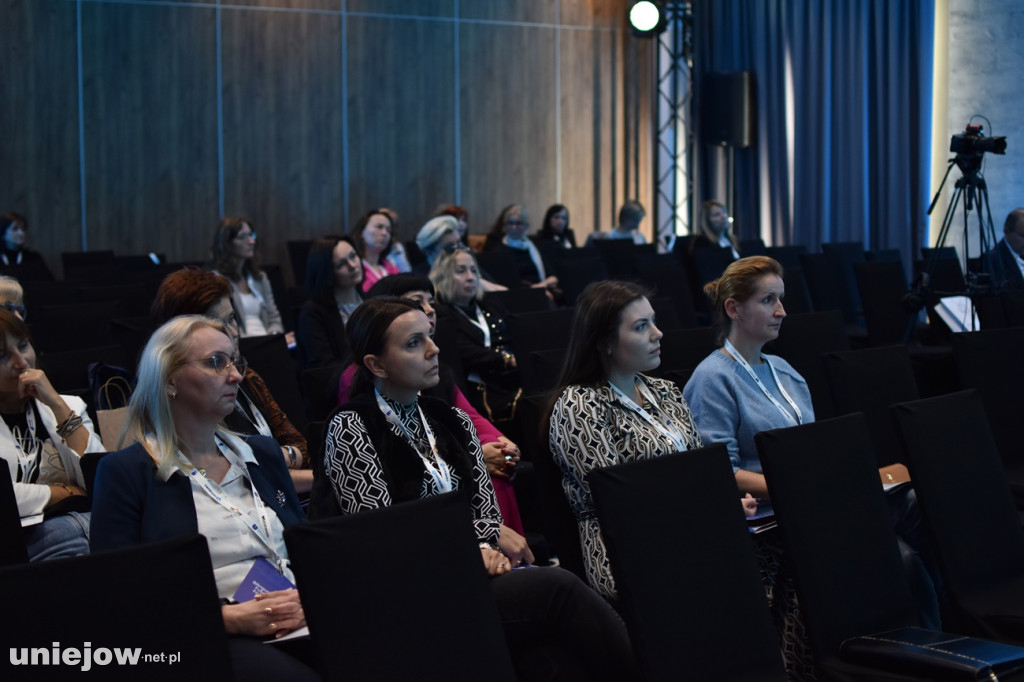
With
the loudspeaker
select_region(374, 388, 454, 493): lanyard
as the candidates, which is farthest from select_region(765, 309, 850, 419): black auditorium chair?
the loudspeaker

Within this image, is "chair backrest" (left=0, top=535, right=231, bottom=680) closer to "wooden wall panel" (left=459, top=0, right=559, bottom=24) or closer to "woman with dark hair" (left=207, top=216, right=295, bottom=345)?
"woman with dark hair" (left=207, top=216, right=295, bottom=345)

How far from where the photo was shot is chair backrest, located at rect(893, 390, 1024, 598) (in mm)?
2854

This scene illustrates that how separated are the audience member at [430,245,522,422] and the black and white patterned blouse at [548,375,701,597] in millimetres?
1820

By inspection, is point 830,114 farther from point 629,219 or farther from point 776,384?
point 776,384

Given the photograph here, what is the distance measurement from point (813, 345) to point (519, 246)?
4688 mm

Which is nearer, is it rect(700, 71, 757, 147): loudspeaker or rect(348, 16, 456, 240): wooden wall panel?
rect(348, 16, 456, 240): wooden wall panel

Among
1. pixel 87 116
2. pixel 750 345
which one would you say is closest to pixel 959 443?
pixel 750 345

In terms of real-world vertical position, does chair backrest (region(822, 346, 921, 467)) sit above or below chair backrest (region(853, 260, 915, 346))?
below

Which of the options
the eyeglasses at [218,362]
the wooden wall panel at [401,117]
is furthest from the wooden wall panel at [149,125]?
the eyeglasses at [218,362]

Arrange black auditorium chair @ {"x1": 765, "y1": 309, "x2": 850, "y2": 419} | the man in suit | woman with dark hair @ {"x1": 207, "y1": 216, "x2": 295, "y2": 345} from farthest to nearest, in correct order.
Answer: the man in suit → woman with dark hair @ {"x1": 207, "y1": 216, "x2": 295, "y2": 345} → black auditorium chair @ {"x1": 765, "y1": 309, "x2": 850, "y2": 419}

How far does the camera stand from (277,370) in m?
4.11

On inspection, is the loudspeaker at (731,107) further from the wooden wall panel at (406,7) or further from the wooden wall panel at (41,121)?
the wooden wall panel at (41,121)

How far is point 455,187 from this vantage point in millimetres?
11789

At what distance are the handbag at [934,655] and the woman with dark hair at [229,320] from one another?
5.81 ft
